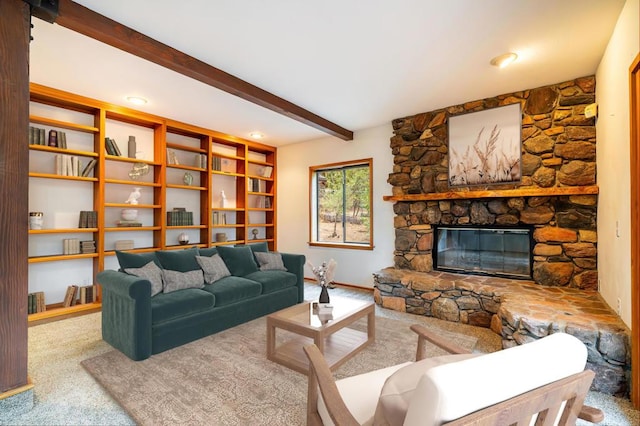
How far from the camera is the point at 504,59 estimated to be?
284 cm

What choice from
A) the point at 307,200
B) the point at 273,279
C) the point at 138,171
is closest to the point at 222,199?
the point at 138,171

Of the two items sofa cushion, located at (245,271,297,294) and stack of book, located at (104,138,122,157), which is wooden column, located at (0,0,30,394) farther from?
stack of book, located at (104,138,122,157)

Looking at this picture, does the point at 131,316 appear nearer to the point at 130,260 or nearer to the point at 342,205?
the point at 130,260

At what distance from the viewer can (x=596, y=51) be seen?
2.77 m

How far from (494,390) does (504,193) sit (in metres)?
3.38

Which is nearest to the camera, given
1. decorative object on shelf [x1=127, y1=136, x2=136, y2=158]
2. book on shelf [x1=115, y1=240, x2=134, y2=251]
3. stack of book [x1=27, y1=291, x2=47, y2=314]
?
stack of book [x1=27, y1=291, x2=47, y2=314]

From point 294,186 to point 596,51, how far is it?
4.62 meters

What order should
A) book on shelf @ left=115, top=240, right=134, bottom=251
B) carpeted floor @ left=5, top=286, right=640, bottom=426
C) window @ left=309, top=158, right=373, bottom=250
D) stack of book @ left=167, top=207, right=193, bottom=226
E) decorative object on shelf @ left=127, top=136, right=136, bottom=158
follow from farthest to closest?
window @ left=309, top=158, right=373, bottom=250, stack of book @ left=167, top=207, right=193, bottom=226, decorative object on shelf @ left=127, top=136, right=136, bottom=158, book on shelf @ left=115, top=240, right=134, bottom=251, carpeted floor @ left=5, top=286, right=640, bottom=426

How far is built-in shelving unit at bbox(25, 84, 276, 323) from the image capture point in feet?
12.2

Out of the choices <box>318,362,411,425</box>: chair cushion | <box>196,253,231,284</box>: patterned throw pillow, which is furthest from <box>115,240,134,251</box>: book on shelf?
<box>318,362,411,425</box>: chair cushion

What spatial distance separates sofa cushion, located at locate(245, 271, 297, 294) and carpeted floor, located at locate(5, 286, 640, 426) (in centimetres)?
148

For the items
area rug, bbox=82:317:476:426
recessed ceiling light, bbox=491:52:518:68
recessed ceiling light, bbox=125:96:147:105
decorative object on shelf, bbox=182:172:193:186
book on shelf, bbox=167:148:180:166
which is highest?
recessed ceiling light, bbox=125:96:147:105

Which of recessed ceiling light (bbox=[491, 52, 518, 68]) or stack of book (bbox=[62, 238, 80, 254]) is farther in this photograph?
stack of book (bbox=[62, 238, 80, 254])

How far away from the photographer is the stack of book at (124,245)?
4.22 metres
